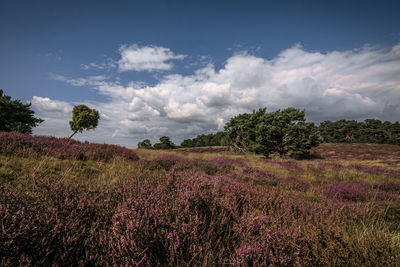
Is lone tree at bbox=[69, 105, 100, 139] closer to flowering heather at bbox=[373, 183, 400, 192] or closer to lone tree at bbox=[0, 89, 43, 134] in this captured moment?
lone tree at bbox=[0, 89, 43, 134]

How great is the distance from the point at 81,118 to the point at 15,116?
19181mm

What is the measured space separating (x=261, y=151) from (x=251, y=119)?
495 centimetres

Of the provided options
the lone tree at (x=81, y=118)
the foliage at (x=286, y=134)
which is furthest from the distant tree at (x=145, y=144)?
the foliage at (x=286, y=134)

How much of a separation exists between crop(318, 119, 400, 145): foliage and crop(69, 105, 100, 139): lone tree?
69230 mm

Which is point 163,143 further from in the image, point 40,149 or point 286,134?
point 40,149

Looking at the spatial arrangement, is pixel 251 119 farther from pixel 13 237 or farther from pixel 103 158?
pixel 13 237

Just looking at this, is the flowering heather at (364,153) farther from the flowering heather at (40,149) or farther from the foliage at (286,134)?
the flowering heather at (40,149)

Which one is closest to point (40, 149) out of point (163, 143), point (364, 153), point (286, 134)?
point (286, 134)

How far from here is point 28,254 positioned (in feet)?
3.85

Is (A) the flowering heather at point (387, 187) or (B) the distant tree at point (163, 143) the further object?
(B) the distant tree at point (163, 143)

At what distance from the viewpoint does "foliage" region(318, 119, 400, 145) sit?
4650 centimetres

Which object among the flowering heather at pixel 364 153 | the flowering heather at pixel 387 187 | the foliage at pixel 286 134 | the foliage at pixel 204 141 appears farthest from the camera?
the foliage at pixel 204 141

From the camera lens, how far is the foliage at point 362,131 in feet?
153

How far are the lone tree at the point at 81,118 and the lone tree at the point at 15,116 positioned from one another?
54.1 feet
